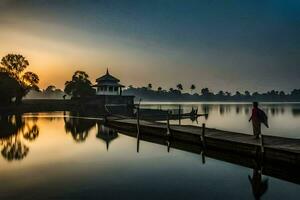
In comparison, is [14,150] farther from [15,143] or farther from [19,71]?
[19,71]

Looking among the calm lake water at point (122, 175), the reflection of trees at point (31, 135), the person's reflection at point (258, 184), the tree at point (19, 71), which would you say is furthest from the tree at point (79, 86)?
the person's reflection at point (258, 184)

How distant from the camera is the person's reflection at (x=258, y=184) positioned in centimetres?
1397

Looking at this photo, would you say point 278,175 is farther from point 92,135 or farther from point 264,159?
point 92,135

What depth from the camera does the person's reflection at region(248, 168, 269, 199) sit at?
45.8 feet

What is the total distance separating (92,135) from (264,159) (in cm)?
2215

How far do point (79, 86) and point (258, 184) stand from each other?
271ft

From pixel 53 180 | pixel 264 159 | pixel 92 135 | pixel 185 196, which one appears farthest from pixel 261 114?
pixel 92 135

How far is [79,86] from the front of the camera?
92938mm

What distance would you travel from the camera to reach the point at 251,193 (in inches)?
547

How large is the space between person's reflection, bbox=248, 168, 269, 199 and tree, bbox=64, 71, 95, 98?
258 feet

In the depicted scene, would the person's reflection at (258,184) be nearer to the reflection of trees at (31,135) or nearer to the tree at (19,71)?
the reflection of trees at (31,135)

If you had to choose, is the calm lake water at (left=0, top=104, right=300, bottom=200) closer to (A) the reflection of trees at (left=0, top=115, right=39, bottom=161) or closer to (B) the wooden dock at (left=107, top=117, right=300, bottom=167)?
(A) the reflection of trees at (left=0, top=115, right=39, bottom=161)

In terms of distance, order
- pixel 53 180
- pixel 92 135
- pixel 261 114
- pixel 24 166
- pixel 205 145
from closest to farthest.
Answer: pixel 53 180 < pixel 24 166 < pixel 261 114 < pixel 205 145 < pixel 92 135

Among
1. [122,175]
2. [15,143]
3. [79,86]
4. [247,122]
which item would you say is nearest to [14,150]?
[15,143]
